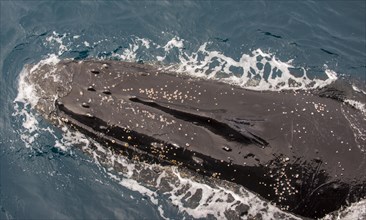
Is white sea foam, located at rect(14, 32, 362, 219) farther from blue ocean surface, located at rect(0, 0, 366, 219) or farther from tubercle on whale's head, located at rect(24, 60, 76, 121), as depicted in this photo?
tubercle on whale's head, located at rect(24, 60, 76, 121)

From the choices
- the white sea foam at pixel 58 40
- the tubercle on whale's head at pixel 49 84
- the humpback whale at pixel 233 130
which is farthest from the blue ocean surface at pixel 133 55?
the humpback whale at pixel 233 130

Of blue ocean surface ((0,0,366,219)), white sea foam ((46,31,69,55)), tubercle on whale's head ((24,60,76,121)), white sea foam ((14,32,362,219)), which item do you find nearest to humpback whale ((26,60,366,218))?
tubercle on whale's head ((24,60,76,121))

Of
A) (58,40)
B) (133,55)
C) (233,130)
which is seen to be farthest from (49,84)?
(233,130)

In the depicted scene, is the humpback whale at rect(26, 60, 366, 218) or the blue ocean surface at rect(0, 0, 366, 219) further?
the blue ocean surface at rect(0, 0, 366, 219)

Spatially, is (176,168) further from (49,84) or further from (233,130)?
(49,84)

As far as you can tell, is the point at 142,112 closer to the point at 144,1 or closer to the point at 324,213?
the point at 324,213

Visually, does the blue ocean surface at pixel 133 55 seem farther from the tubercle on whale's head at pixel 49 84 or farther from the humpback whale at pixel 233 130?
the humpback whale at pixel 233 130
